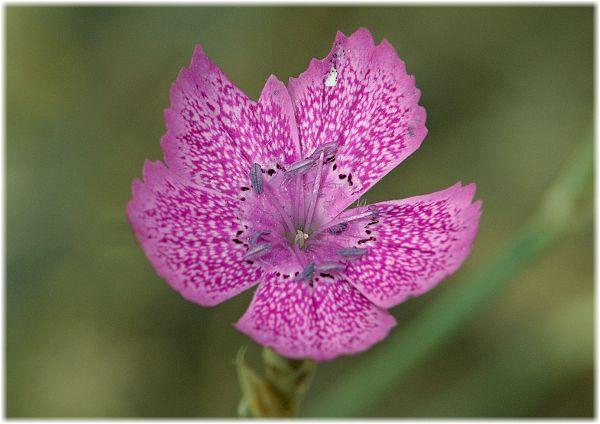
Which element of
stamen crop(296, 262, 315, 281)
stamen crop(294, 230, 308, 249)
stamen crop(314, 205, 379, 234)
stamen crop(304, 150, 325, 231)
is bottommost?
stamen crop(296, 262, 315, 281)

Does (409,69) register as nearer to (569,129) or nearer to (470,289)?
(569,129)

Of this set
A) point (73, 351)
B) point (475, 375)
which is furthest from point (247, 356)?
point (475, 375)

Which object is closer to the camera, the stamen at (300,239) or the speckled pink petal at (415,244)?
the speckled pink petal at (415,244)

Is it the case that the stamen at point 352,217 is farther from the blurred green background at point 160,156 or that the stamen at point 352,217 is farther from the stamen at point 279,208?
the blurred green background at point 160,156

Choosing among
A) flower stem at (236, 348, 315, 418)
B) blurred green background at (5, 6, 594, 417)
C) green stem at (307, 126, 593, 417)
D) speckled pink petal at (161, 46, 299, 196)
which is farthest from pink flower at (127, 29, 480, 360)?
blurred green background at (5, 6, 594, 417)

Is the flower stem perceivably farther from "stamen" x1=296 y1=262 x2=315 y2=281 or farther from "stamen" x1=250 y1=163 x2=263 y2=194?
"stamen" x1=250 y1=163 x2=263 y2=194

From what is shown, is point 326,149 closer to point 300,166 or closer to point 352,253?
point 300,166

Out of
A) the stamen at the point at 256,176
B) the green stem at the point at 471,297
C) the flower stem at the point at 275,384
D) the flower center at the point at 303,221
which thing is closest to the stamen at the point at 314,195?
the flower center at the point at 303,221
